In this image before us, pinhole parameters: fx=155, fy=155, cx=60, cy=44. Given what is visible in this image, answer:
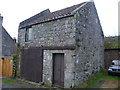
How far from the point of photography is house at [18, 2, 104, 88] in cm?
1134

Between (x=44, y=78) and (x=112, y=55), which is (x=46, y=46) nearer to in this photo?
(x=44, y=78)

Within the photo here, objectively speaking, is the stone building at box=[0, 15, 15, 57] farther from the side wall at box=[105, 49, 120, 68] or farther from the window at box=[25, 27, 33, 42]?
the side wall at box=[105, 49, 120, 68]

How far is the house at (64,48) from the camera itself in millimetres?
11344

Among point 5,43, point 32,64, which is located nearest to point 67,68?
point 32,64

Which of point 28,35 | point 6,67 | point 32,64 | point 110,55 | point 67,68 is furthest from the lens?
point 6,67

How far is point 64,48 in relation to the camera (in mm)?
11688

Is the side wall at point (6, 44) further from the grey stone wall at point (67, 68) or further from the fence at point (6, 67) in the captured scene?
the grey stone wall at point (67, 68)

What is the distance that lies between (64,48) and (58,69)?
1810 millimetres

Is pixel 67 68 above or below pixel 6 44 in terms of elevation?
below

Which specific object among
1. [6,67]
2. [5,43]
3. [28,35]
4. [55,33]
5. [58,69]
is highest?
[28,35]

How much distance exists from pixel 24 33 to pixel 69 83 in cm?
776

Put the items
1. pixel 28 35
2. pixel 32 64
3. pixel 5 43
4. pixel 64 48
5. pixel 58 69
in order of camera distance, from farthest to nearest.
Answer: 1. pixel 5 43
2. pixel 28 35
3. pixel 32 64
4. pixel 58 69
5. pixel 64 48

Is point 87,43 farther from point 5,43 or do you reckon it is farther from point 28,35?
point 5,43

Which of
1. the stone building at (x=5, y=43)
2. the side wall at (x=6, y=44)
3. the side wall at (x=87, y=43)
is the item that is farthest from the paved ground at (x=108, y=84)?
the side wall at (x=6, y=44)
